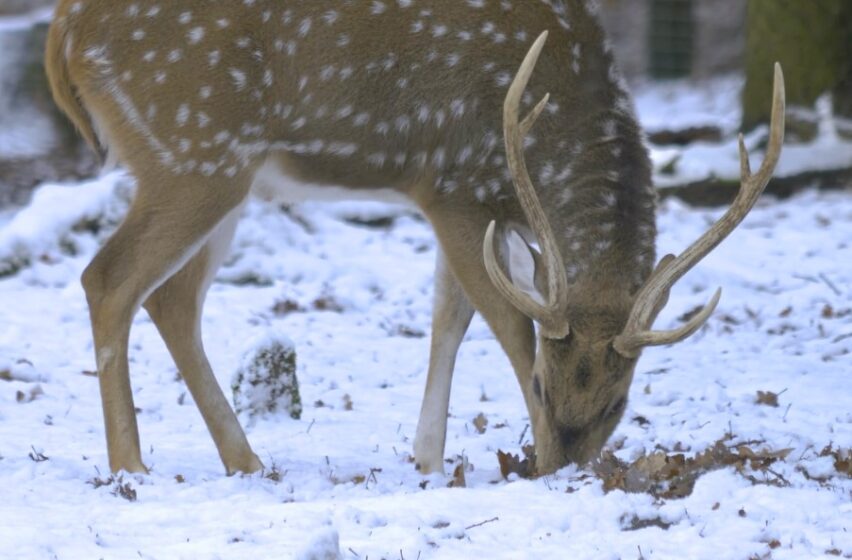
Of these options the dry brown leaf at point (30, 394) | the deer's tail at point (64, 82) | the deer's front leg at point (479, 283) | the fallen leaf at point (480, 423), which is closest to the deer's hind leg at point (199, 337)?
the deer's tail at point (64, 82)

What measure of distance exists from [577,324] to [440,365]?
3.26 feet

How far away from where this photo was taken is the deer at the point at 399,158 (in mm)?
5645

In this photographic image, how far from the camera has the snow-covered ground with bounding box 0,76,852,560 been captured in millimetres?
4605

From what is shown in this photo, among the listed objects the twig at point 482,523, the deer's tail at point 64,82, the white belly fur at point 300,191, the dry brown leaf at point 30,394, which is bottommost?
the dry brown leaf at point 30,394

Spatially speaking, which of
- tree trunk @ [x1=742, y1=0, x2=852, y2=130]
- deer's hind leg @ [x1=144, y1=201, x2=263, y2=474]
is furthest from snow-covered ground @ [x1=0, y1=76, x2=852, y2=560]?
tree trunk @ [x1=742, y1=0, x2=852, y2=130]

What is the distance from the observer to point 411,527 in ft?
15.2

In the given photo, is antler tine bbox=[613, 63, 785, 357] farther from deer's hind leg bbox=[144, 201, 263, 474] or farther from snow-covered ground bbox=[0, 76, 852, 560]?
deer's hind leg bbox=[144, 201, 263, 474]

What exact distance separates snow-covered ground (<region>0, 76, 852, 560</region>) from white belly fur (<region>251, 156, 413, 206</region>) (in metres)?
0.70

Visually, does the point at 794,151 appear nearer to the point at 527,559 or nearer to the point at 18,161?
the point at 18,161

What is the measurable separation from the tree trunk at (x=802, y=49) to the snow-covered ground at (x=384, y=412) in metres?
0.80

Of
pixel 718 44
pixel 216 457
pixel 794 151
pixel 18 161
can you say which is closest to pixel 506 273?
pixel 216 457

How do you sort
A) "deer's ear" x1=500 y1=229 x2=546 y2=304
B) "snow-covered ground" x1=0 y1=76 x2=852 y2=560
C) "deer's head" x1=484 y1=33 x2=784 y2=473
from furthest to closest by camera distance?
1. "deer's ear" x1=500 y1=229 x2=546 y2=304
2. "deer's head" x1=484 y1=33 x2=784 y2=473
3. "snow-covered ground" x1=0 y1=76 x2=852 y2=560

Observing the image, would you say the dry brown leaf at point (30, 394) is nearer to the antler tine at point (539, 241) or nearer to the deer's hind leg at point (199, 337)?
the deer's hind leg at point (199, 337)

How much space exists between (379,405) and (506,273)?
1.51m
